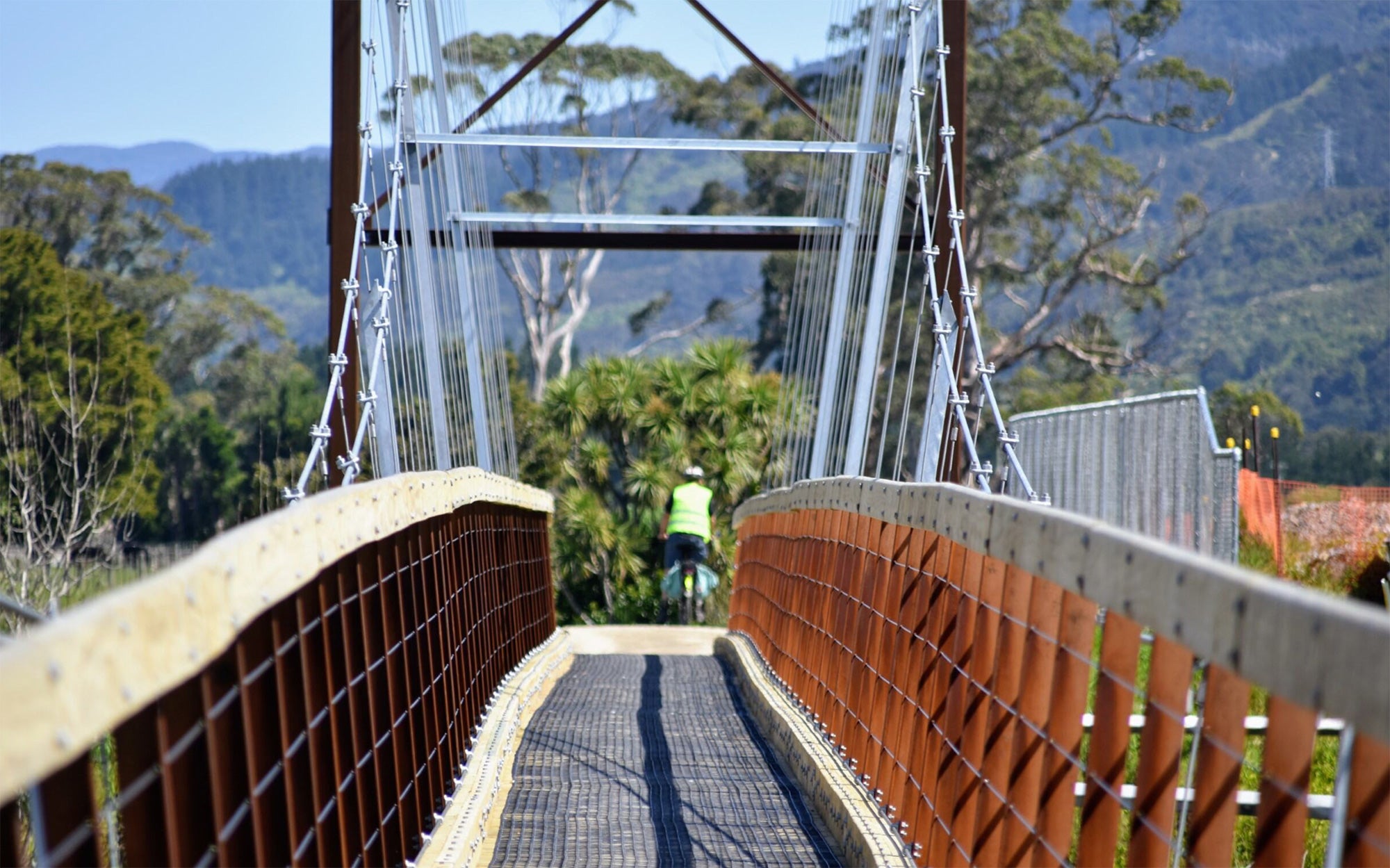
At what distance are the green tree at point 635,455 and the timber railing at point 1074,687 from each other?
15.6 m

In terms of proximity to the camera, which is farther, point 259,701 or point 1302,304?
point 1302,304

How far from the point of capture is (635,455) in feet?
73.4

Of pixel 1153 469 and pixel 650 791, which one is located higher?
pixel 1153 469

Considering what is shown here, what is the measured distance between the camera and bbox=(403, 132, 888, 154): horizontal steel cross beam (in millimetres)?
8414

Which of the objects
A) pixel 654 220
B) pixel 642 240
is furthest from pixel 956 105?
pixel 642 240

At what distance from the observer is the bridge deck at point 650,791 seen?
4.17 metres

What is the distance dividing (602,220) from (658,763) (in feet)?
16.1

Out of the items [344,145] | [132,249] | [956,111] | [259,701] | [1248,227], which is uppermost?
[1248,227]

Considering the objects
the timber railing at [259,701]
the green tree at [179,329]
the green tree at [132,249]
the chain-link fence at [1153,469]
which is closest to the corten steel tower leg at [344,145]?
the timber railing at [259,701]

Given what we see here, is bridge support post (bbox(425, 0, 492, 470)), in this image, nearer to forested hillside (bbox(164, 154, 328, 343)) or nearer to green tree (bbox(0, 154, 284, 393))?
green tree (bbox(0, 154, 284, 393))

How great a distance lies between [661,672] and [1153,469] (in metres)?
4.07

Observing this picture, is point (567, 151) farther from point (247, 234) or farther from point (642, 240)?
point (247, 234)

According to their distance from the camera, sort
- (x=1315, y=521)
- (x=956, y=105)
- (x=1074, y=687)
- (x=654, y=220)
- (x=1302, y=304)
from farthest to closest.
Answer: (x=1302, y=304)
(x=1315, y=521)
(x=654, y=220)
(x=956, y=105)
(x=1074, y=687)

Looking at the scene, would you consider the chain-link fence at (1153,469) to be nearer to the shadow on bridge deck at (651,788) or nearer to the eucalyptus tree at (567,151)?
the shadow on bridge deck at (651,788)
